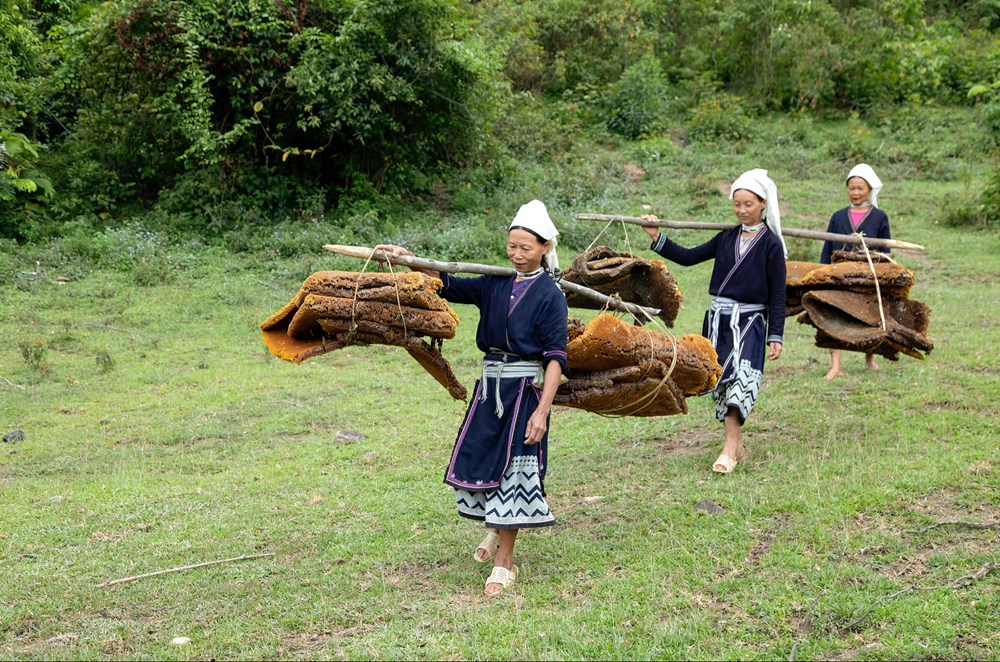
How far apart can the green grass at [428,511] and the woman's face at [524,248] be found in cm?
155

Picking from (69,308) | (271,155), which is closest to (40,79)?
(271,155)

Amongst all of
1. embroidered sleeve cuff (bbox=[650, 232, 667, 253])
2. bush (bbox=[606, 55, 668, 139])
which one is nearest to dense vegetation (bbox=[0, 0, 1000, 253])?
Result: bush (bbox=[606, 55, 668, 139])

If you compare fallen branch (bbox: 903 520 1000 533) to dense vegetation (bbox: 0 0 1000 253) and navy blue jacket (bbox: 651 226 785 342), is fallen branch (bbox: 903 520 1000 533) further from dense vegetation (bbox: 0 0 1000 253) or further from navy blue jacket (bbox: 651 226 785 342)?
dense vegetation (bbox: 0 0 1000 253)

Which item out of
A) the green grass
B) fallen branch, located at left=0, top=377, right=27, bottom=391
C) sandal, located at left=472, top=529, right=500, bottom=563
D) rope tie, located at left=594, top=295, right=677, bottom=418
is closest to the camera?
the green grass

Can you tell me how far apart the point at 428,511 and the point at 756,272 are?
257 centimetres

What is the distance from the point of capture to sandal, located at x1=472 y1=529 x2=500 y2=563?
4.97 m

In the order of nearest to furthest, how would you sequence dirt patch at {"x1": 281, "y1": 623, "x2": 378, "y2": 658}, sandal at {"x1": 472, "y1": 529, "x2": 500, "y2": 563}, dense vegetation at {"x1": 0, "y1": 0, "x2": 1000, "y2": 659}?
dirt patch at {"x1": 281, "y1": 623, "x2": 378, "y2": 658} < dense vegetation at {"x1": 0, "y1": 0, "x2": 1000, "y2": 659} < sandal at {"x1": 472, "y1": 529, "x2": 500, "y2": 563}

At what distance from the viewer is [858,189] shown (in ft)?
25.8

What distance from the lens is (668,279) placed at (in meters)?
6.51

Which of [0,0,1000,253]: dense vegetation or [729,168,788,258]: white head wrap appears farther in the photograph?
[0,0,1000,253]: dense vegetation

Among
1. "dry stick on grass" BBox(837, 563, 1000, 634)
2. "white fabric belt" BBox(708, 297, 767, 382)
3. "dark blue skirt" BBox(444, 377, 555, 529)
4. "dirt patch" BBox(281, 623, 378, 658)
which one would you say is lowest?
"dirt patch" BBox(281, 623, 378, 658)

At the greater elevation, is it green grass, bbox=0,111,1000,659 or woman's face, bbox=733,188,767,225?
woman's face, bbox=733,188,767,225

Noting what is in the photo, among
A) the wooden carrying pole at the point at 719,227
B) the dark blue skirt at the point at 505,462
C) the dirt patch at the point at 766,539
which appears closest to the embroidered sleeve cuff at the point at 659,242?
the wooden carrying pole at the point at 719,227

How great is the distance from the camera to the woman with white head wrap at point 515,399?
15.0 ft
